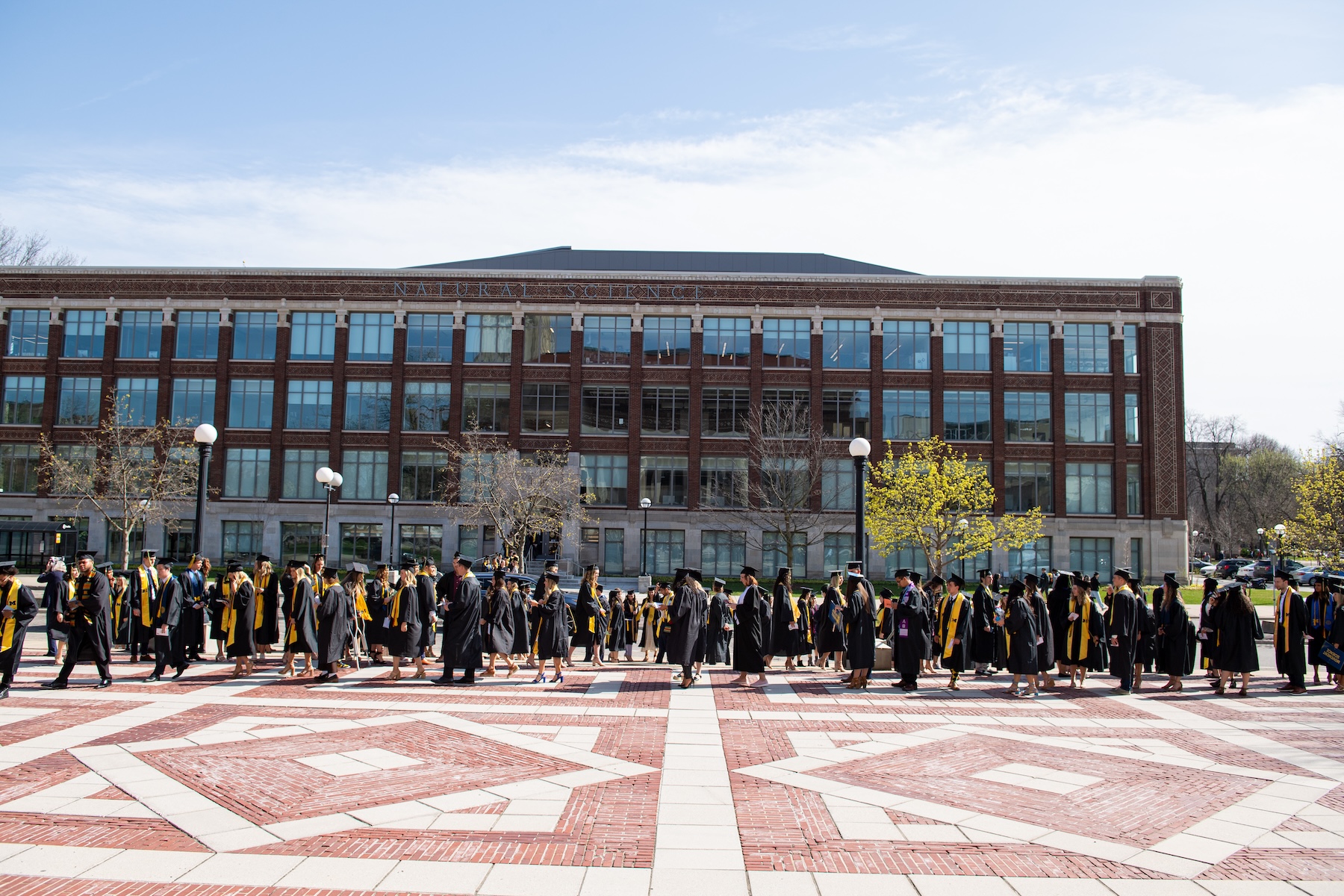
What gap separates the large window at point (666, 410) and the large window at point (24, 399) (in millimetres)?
32492

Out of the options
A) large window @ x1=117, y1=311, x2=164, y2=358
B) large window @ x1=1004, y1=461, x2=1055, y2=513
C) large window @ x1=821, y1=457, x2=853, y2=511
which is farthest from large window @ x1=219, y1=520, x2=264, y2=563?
large window @ x1=1004, y1=461, x2=1055, y2=513

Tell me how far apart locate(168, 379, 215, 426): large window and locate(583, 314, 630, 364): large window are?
66.4 ft

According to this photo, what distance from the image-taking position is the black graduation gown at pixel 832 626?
1606 cm

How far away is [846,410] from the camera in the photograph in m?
48.7

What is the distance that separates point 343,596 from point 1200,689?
14078 mm

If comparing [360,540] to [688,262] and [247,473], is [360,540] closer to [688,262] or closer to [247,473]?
[247,473]

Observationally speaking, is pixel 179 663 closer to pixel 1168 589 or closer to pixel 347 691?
pixel 347 691

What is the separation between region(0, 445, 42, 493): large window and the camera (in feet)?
159

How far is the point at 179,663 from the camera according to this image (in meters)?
14.3

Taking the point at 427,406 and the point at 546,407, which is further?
the point at 427,406

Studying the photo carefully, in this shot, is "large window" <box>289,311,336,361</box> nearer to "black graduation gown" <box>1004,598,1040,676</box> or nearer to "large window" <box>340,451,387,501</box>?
"large window" <box>340,451,387,501</box>

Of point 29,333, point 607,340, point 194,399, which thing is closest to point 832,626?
point 607,340

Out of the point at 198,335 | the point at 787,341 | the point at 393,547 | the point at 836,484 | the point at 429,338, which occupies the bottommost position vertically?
the point at 393,547

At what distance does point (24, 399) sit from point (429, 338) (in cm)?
2234
